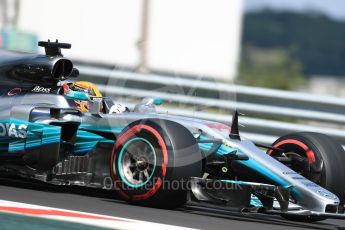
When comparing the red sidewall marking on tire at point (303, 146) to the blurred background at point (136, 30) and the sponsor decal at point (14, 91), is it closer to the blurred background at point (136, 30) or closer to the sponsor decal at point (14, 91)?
the sponsor decal at point (14, 91)

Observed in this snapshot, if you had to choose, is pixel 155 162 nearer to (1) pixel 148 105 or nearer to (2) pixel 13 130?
(1) pixel 148 105

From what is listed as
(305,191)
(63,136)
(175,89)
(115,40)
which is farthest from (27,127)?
(115,40)

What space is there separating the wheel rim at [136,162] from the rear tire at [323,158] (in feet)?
5.21

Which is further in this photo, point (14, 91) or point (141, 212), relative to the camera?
point (14, 91)

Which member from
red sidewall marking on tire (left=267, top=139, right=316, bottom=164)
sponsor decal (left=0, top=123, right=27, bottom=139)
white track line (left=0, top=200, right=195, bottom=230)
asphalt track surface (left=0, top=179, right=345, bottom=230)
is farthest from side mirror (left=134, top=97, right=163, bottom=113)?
white track line (left=0, top=200, right=195, bottom=230)

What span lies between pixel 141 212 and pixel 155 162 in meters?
0.46

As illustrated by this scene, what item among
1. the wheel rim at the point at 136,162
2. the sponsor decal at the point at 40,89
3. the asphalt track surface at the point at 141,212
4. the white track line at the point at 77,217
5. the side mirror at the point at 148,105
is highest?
the sponsor decal at the point at 40,89

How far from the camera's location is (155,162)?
7.18 metres

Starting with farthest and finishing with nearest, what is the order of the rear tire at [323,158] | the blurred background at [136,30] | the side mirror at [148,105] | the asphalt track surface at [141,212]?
the blurred background at [136,30]
the side mirror at [148,105]
the rear tire at [323,158]
the asphalt track surface at [141,212]

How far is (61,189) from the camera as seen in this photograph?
842cm

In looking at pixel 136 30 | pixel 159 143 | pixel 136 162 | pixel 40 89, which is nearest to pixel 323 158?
pixel 159 143

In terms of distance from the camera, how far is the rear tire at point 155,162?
23.3 feet

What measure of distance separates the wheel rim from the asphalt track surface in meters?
0.25

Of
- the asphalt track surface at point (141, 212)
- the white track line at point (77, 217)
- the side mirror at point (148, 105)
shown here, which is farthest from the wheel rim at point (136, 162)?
the side mirror at point (148, 105)
